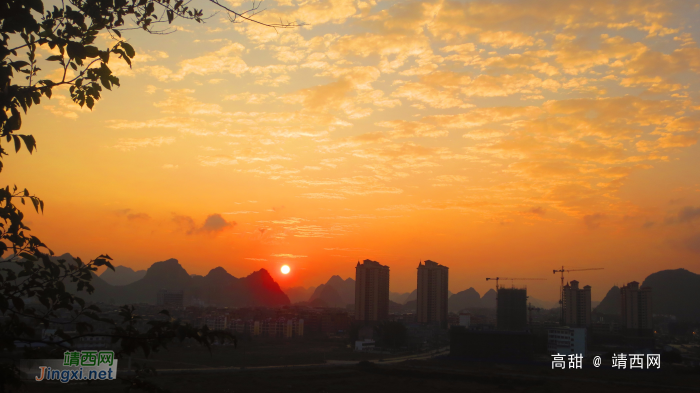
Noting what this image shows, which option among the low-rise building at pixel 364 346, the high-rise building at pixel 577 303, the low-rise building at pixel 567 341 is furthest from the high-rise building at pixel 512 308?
the low-rise building at pixel 364 346

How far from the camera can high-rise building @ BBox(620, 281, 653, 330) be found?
72.4 m

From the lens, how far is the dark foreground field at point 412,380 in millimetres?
28938

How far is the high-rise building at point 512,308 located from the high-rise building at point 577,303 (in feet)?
22.1

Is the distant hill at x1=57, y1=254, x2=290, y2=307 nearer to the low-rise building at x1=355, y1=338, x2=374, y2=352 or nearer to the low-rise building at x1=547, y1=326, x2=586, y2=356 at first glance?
the low-rise building at x1=355, y1=338, x2=374, y2=352

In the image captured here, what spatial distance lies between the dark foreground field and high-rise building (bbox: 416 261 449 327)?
40.7m

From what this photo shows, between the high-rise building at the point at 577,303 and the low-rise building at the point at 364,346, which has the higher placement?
the high-rise building at the point at 577,303

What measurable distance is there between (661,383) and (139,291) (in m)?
167

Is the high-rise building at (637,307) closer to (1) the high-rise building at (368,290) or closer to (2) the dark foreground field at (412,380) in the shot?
(1) the high-rise building at (368,290)

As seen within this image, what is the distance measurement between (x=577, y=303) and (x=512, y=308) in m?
10.2

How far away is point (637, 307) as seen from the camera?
239 ft

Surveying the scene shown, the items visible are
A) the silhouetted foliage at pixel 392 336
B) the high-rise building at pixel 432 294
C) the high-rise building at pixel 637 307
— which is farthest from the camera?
the high-rise building at pixel 432 294

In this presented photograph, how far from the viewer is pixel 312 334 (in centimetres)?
7831

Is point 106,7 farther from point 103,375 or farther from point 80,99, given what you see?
point 103,375

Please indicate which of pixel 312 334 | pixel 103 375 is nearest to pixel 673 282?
pixel 312 334
